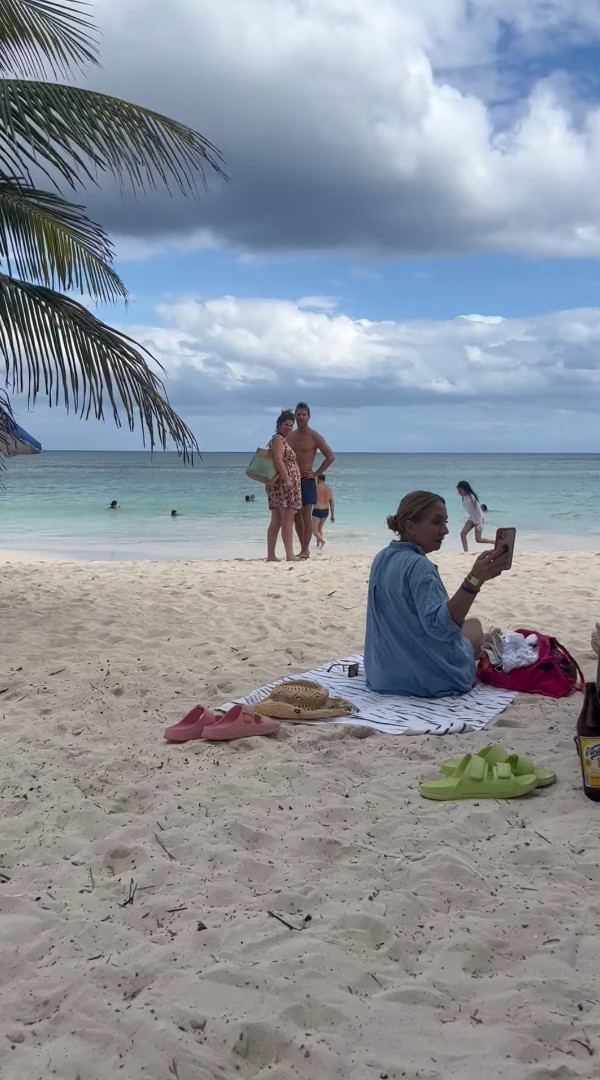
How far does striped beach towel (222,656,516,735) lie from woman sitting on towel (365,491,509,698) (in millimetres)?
104

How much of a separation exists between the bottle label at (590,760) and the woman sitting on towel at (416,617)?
1.15m

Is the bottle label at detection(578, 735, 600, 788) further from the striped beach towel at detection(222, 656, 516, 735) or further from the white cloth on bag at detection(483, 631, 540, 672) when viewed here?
the white cloth on bag at detection(483, 631, 540, 672)

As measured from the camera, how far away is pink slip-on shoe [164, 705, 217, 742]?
3840 mm

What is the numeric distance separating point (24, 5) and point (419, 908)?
5.68 metres

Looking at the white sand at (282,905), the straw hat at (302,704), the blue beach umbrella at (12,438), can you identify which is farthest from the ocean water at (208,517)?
the white sand at (282,905)

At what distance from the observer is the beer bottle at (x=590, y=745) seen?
291 cm

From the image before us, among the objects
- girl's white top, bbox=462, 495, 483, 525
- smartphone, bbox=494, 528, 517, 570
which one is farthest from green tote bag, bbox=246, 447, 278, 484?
smartphone, bbox=494, 528, 517, 570

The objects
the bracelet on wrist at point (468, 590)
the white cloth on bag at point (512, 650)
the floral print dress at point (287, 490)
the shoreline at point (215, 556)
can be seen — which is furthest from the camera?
the shoreline at point (215, 556)

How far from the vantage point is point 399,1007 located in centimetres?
194

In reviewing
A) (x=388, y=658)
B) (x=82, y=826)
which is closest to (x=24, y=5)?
(x=388, y=658)

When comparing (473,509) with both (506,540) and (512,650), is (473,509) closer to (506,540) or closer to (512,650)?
(512,650)

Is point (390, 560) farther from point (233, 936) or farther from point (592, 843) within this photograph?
point (233, 936)

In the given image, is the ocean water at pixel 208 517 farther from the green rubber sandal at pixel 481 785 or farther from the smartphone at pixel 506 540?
the green rubber sandal at pixel 481 785

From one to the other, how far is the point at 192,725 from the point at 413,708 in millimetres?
1085
